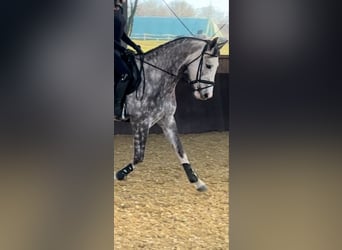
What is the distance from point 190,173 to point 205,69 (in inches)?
29.4

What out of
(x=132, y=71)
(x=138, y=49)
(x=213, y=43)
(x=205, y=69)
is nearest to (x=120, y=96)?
(x=132, y=71)

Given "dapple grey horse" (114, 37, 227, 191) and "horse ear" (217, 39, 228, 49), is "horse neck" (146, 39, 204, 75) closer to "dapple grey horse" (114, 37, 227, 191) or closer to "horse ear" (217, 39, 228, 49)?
"dapple grey horse" (114, 37, 227, 191)

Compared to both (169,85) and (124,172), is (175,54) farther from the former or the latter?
(124,172)

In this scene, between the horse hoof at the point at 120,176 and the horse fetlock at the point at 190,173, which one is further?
the horse fetlock at the point at 190,173

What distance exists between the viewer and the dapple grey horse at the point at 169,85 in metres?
3.53

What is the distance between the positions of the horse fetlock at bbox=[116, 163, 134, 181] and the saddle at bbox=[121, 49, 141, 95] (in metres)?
0.51

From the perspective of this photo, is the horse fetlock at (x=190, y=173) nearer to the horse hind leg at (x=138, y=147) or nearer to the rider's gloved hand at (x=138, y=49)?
the horse hind leg at (x=138, y=147)

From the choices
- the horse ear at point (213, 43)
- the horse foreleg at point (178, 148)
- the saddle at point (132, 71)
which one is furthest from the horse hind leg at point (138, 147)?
the horse ear at point (213, 43)

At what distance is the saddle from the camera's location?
349cm

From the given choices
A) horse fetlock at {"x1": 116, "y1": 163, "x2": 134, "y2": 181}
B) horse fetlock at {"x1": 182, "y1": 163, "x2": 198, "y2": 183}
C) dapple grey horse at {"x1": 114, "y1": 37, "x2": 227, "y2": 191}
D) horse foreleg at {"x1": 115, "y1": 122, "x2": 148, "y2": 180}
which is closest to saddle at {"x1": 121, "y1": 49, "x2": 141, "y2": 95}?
dapple grey horse at {"x1": 114, "y1": 37, "x2": 227, "y2": 191}
